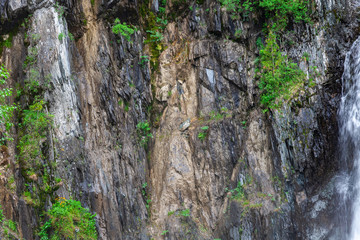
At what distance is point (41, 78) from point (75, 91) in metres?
1.13

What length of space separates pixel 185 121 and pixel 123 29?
4.37 meters

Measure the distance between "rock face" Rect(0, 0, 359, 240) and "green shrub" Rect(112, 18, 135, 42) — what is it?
296 mm

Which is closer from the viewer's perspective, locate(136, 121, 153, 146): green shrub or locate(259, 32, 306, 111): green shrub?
locate(259, 32, 306, 111): green shrub

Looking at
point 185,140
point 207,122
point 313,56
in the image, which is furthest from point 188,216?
point 313,56

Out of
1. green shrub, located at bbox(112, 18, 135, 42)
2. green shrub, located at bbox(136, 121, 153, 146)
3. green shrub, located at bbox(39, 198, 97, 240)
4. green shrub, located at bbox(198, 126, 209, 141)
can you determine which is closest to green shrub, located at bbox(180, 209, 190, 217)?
green shrub, located at bbox(198, 126, 209, 141)

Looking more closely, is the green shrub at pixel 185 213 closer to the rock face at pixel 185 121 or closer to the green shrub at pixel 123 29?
the rock face at pixel 185 121

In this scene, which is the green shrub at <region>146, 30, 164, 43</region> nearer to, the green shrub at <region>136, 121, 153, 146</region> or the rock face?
the rock face

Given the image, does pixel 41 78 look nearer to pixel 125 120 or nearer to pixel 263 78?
pixel 125 120

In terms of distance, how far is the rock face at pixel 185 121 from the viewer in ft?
33.2

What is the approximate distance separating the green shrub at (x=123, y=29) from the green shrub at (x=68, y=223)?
259 inches

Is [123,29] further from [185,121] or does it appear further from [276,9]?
[276,9]

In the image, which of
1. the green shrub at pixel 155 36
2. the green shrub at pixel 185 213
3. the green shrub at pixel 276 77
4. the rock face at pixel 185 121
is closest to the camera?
the rock face at pixel 185 121

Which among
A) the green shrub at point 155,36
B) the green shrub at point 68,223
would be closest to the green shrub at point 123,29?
the green shrub at point 155,36

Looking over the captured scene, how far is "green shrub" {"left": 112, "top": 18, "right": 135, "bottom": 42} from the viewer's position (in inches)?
477
